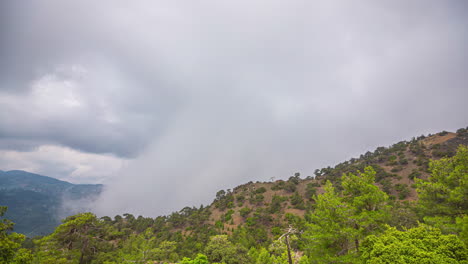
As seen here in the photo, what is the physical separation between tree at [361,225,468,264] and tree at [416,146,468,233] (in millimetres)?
6955

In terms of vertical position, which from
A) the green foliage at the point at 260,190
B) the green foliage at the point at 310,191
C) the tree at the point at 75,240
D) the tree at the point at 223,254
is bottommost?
the tree at the point at 223,254

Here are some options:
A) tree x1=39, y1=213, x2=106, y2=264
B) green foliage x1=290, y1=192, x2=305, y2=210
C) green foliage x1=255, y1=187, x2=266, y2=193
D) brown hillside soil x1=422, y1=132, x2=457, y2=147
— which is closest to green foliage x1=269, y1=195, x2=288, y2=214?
green foliage x1=290, y1=192, x2=305, y2=210

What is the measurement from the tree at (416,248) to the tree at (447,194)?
695cm

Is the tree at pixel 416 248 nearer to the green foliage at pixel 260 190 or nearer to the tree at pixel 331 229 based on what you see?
the tree at pixel 331 229

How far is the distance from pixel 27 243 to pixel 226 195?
210ft

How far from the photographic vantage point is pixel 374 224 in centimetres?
1553

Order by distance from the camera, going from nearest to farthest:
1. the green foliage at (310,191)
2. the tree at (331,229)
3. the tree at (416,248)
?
the tree at (416,248), the tree at (331,229), the green foliage at (310,191)

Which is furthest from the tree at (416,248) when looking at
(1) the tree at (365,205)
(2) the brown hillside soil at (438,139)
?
(2) the brown hillside soil at (438,139)

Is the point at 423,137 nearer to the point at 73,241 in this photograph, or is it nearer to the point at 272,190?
the point at 272,190

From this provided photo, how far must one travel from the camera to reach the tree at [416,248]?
9.30 metres

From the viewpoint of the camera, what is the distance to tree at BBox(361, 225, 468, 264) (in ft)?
30.5

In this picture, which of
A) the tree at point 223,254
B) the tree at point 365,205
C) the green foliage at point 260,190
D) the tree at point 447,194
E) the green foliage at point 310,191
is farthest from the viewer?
the green foliage at point 260,190

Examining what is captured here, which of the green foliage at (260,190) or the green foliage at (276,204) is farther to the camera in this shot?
the green foliage at (260,190)

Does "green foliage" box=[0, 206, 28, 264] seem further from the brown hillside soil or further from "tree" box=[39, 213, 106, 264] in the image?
the brown hillside soil
